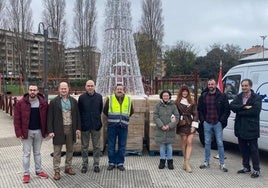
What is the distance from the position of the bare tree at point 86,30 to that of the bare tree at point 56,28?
5.09 feet

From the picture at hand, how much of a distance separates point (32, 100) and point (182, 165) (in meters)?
3.36

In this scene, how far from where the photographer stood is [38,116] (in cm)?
632

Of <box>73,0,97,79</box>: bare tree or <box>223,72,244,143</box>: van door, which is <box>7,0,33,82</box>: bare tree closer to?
<box>73,0,97,79</box>: bare tree

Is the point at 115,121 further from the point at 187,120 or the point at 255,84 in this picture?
the point at 255,84

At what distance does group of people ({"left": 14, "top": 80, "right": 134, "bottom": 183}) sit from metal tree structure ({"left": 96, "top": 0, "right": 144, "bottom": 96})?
17.5 ft

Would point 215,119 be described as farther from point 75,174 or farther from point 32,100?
point 32,100

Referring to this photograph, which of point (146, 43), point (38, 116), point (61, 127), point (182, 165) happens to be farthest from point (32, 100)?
point (146, 43)

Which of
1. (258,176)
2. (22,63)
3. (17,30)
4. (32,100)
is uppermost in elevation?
(17,30)

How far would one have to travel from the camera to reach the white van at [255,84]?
741cm

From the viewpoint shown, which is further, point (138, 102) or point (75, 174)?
point (138, 102)

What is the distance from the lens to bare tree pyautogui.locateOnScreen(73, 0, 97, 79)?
43.7m

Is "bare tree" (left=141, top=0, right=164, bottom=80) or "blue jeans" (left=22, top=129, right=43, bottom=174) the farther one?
"bare tree" (left=141, top=0, right=164, bottom=80)

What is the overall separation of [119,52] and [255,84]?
561 centimetres

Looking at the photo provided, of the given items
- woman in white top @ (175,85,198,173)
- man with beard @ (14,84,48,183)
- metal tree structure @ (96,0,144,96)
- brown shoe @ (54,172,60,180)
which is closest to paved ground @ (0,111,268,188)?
brown shoe @ (54,172,60,180)
